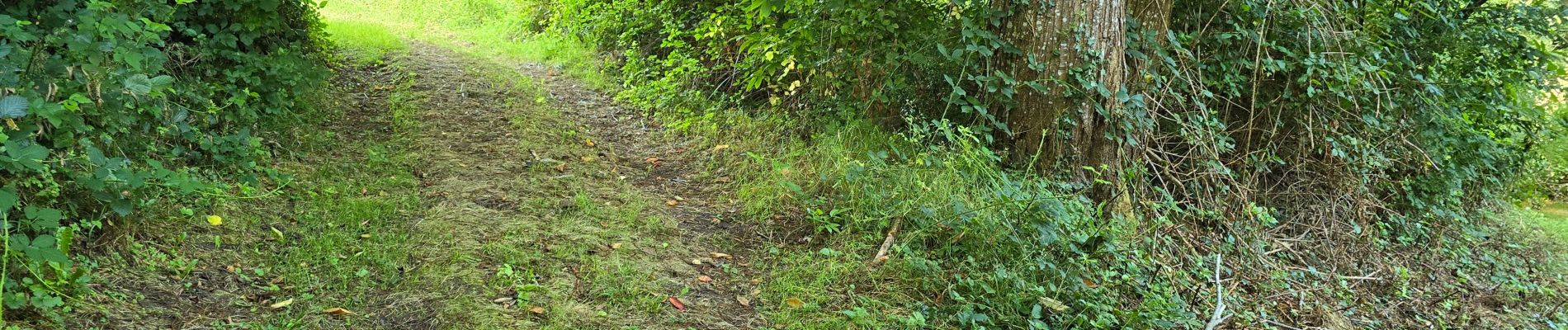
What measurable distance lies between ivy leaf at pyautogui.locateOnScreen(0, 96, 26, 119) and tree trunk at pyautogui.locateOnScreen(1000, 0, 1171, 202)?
414 centimetres

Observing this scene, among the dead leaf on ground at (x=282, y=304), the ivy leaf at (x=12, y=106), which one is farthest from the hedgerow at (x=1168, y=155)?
the ivy leaf at (x=12, y=106)

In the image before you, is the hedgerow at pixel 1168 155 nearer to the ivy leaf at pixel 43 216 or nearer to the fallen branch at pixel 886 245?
the fallen branch at pixel 886 245

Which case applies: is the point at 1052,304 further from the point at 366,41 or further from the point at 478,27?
the point at 478,27

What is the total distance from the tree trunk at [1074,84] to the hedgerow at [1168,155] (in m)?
0.02

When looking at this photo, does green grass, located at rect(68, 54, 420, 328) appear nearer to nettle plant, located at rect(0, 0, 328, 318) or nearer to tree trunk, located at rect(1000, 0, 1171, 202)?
nettle plant, located at rect(0, 0, 328, 318)

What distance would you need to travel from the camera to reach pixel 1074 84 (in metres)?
4.83

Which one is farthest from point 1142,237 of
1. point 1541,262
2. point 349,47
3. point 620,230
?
point 349,47

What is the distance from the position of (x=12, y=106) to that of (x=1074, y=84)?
4.43 meters

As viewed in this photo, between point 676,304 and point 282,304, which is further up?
point 282,304

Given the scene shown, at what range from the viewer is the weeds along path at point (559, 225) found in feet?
11.8

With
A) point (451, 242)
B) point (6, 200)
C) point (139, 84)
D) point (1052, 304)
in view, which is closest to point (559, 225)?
point (451, 242)

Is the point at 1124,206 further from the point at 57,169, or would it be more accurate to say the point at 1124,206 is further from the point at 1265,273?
the point at 57,169

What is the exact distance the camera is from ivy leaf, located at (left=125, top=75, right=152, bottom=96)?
136 inches

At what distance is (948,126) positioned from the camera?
4750 mm
